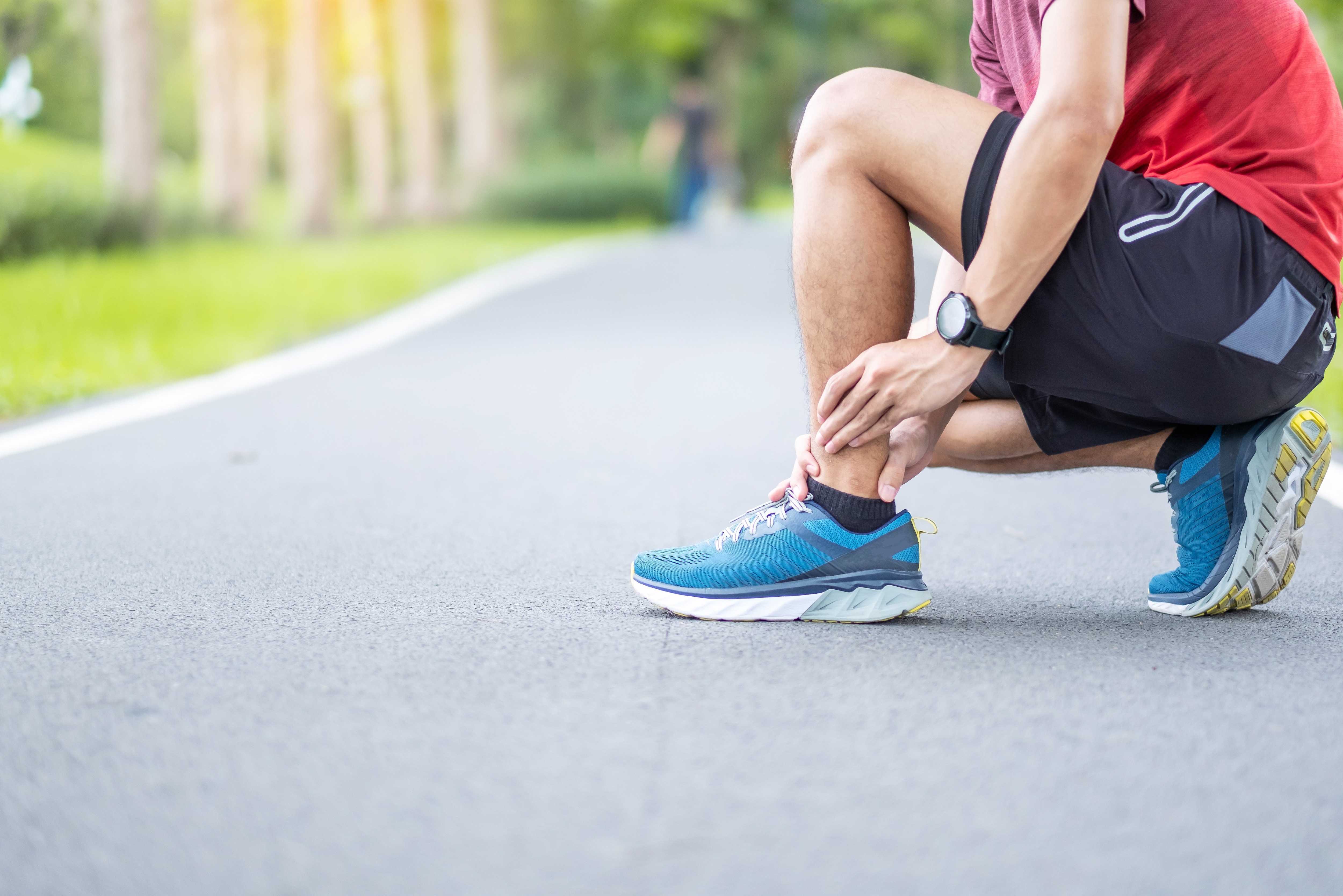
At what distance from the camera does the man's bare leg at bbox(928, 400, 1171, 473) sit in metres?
2.85

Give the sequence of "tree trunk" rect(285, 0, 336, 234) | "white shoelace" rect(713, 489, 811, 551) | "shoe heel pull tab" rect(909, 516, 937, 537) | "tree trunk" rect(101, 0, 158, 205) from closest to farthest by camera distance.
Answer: "white shoelace" rect(713, 489, 811, 551) < "shoe heel pull tab" rect(909, 516, 937, 537) < "tree trunk" rect(101, 0, 158, 205) < "tree trunk" rect(285, 0, 336, 234)

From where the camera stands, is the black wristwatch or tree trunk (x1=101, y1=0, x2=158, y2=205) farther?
tree trunk (x1=101, y1=0, x2=158, y2=205)

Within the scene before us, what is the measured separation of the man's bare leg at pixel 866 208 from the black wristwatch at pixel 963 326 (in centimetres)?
15

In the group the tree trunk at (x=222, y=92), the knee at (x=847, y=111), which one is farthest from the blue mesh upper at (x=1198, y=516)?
the tree trunk at (x=222, y=92)

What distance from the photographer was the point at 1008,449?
296 centimetres

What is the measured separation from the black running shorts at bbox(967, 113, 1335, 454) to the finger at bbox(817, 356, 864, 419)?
0.93 feet

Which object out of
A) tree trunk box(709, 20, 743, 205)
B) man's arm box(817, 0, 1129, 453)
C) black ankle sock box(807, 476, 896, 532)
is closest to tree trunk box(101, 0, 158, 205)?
black ankle sock box(807, 476, 896, 532)

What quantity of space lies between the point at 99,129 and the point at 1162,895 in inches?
1915

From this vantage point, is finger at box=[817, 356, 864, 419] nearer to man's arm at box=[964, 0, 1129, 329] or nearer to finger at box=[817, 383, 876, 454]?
finger at box=[817, 383, 876, 454]

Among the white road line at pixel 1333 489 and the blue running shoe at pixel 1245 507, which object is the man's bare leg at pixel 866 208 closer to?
the blue running shoe at pixel 1245 507

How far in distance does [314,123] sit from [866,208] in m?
20.9

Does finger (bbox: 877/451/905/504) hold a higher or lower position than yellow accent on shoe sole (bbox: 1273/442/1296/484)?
lower

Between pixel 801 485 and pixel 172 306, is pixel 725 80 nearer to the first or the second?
pixel 172 306

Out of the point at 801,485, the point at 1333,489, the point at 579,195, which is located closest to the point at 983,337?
the point at 801,485
